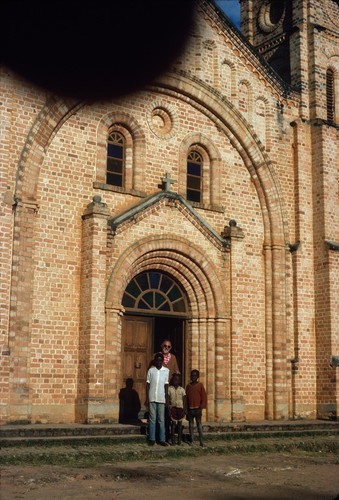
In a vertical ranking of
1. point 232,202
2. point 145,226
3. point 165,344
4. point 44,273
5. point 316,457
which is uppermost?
point 232,202

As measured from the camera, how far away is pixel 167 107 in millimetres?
17438

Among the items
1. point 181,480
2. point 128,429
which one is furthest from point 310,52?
point 181,480

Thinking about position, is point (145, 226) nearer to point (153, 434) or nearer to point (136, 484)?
point (153, 434)

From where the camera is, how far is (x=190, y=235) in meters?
16.9

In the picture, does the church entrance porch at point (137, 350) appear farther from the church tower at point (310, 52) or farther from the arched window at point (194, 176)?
the church tower at point (310, 52)

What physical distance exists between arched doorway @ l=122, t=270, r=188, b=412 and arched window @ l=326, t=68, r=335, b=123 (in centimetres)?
768

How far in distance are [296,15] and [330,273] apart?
27.3 feet

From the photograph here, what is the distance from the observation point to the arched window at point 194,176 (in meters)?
17.8

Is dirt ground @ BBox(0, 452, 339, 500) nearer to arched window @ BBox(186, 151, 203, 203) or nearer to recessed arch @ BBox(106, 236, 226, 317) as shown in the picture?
recessed arch @ BBox(106, 236, 226, 317)

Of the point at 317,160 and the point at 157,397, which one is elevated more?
the point at 317,160

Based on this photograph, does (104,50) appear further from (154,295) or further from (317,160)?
(317,160)

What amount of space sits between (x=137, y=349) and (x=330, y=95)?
33.7 ft

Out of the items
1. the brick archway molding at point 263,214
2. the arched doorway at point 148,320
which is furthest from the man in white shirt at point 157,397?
the arched doorway at point 148,320

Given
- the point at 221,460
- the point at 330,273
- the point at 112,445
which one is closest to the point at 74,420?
the point at 112,445
